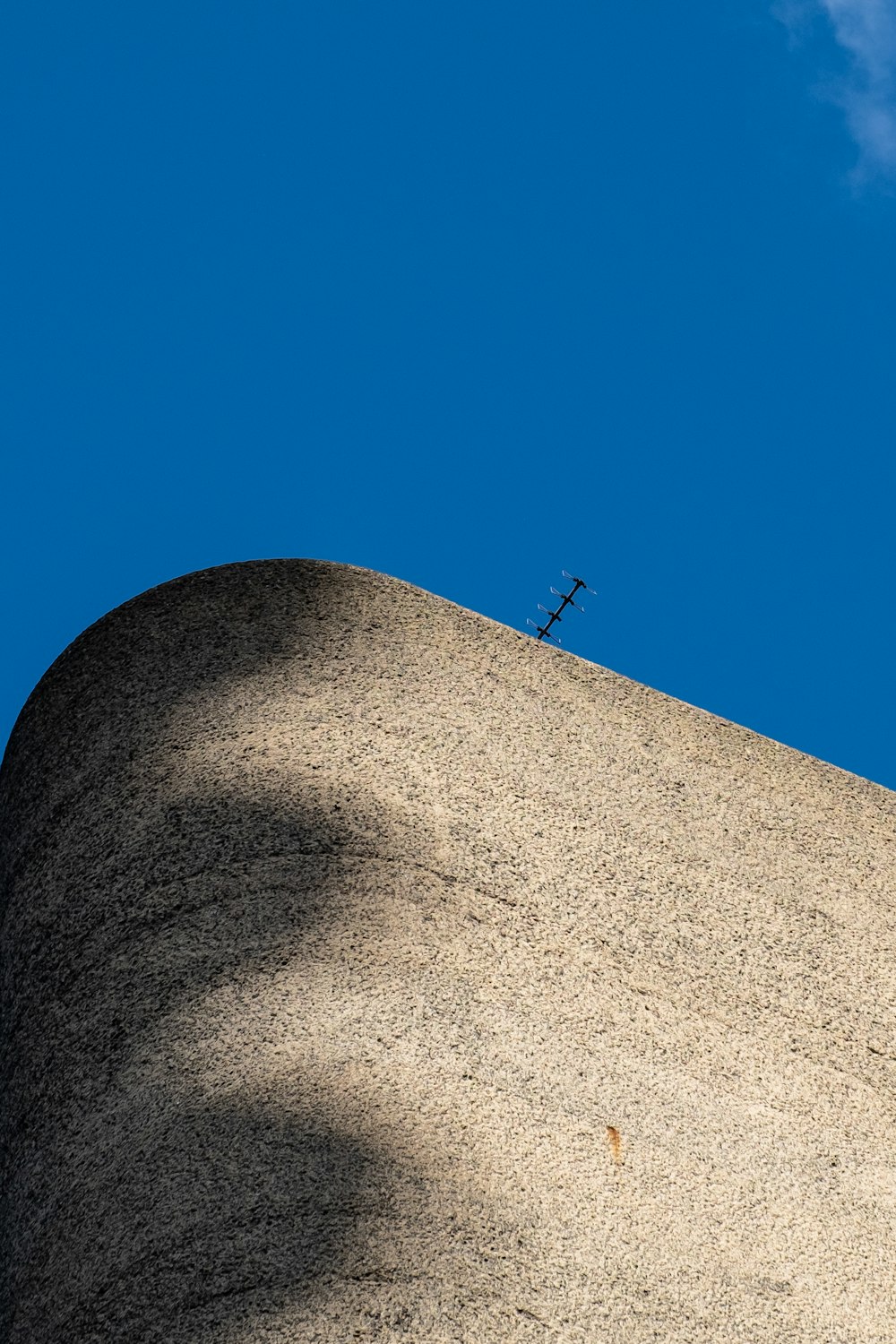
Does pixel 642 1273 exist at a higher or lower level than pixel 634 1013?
lower

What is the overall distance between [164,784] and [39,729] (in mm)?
593

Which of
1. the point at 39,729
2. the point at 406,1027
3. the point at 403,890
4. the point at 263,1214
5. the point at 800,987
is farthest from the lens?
the point at 39,729

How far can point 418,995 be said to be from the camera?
369 centimetres

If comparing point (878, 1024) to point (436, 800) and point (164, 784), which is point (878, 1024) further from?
point (164, 784)

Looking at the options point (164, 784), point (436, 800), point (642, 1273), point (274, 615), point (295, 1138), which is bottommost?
point (295, 1138)

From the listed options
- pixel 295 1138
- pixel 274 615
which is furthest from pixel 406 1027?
pixel 274 615

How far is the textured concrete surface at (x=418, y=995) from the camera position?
3.27 metres

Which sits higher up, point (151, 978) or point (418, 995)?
point (418, 995)

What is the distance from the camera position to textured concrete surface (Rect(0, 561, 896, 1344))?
3.27 m

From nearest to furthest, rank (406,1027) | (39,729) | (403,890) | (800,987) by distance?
(406,1027) < (403,890) < (800,987) < (39,729)

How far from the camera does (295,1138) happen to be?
3354 millimetres

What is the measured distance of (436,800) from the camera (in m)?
4.12

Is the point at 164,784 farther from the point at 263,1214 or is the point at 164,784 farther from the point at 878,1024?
the point at 878,1024

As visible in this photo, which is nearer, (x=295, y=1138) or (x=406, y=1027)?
(x=295, y=1138)
